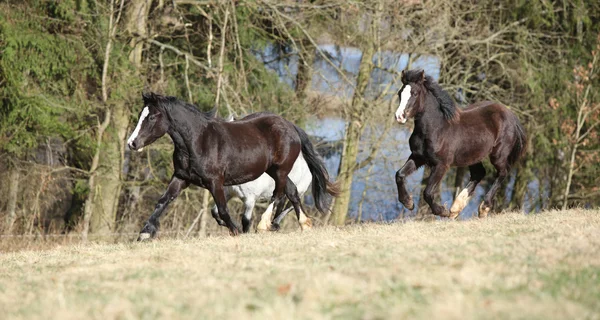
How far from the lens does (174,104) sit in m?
10.2

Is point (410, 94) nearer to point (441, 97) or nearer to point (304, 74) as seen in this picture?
point (441, 97)

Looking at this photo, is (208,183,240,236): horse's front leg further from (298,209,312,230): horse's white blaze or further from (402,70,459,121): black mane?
(402,70,459,121): black mane

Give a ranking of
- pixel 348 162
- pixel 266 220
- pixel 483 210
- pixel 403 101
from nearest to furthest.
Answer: pixel 403 101
pixel 483 210
pixel 266 220
pixel 348 162

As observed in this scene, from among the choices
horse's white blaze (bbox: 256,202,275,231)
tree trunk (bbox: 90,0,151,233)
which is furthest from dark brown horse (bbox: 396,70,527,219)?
tree trunk (bbox: 90,0,151,233)

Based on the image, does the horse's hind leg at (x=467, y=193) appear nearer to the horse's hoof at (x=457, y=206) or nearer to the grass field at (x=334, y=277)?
the horse's hoof at (x=457, y=206)

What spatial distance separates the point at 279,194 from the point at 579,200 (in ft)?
44.5

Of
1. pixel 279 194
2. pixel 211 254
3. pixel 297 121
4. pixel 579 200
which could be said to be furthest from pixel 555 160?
pixel 211 254

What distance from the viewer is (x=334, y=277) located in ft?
19.0

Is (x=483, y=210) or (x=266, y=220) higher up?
(x=483, y=210)

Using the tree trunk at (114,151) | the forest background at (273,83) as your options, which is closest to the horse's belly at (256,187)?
the forest background at (273,83)

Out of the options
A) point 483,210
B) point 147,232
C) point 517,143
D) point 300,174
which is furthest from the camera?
point 300,174

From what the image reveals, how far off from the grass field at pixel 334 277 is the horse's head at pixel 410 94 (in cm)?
176

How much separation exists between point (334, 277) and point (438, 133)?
5423mm

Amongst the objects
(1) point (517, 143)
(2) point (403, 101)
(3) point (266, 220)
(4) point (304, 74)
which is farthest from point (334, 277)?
(4) point (304, 74)
